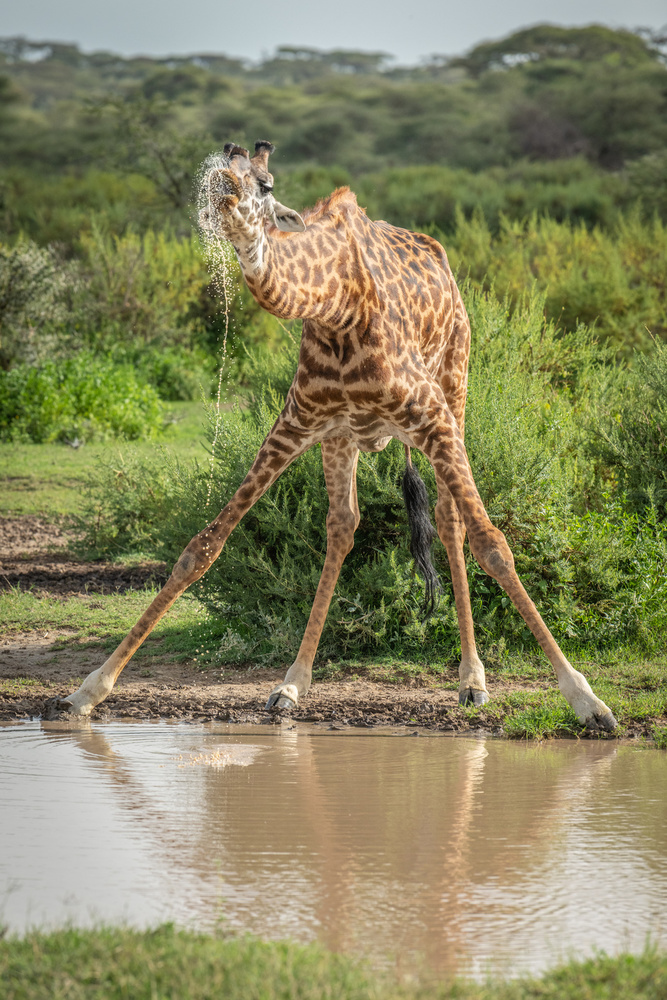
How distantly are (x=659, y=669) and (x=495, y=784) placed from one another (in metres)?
2.01

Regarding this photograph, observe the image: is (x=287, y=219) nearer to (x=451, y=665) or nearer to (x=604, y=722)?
(x=604, y=722)

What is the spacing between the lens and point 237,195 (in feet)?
13.5

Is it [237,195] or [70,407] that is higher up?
[237,195]

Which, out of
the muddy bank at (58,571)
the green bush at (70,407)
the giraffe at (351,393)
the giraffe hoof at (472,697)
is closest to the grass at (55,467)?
the green bush at (70,407)

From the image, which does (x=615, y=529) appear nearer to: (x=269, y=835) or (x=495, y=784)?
(x=495, y=784)

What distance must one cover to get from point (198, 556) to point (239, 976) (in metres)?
2.82

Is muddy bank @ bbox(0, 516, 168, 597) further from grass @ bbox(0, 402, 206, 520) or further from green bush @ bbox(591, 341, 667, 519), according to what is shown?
green bush @ bbox(591, 341, 667, 519)

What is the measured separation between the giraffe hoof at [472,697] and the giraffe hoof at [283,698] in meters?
0.81

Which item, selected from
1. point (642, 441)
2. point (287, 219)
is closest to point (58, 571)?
point (642, 441)

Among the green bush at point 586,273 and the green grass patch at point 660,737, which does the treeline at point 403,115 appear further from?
the green grass patch at point 660,737

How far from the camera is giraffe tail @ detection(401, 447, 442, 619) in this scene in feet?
19.6

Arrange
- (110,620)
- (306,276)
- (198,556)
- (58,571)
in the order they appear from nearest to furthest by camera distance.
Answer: (306,276)
(198,556)
(110,620)
(58,571)

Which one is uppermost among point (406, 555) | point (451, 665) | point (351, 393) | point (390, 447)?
point (351, 393)

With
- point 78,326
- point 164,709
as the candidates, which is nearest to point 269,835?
point 164,709
